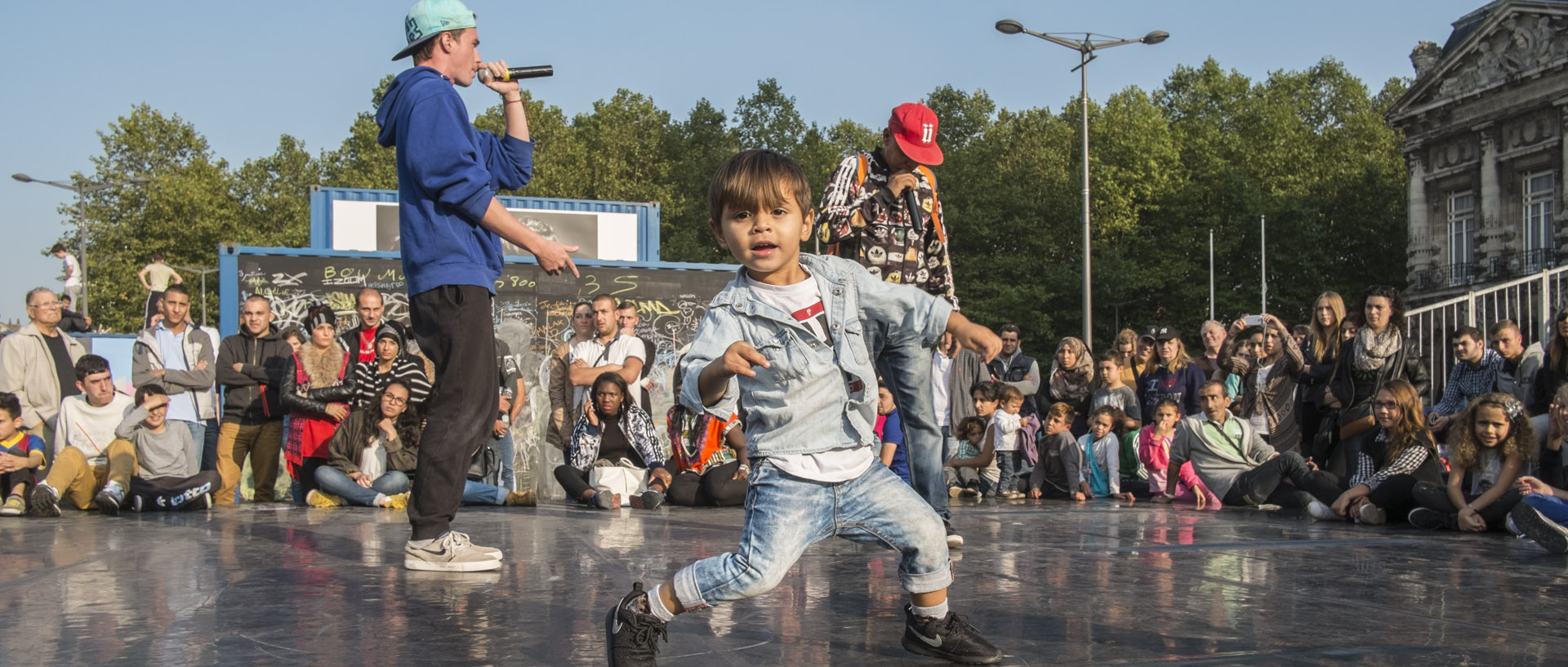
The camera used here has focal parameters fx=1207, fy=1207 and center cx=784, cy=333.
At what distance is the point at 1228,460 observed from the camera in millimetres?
9062

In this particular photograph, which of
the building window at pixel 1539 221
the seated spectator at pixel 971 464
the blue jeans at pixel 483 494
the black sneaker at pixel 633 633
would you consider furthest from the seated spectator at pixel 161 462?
the building window at pixel 1539 221

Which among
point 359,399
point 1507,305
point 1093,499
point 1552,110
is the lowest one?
point 1093,499

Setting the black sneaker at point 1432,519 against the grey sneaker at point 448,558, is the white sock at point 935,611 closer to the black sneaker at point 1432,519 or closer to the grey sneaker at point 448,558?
the grey sneaker at point 448,558

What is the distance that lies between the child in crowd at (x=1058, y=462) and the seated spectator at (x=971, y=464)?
0.43 m

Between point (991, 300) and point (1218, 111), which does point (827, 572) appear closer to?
point (991, 300)

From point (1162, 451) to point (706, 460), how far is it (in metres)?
3.70

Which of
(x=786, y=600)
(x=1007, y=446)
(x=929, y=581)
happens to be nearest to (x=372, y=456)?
(x=1007, y=446)

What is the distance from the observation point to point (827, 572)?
4.42 metres

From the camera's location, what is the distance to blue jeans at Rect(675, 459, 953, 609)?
2926 mm

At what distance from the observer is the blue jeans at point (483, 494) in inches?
326

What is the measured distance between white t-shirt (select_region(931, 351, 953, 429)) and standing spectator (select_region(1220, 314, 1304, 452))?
259cm

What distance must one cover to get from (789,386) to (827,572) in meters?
1.59

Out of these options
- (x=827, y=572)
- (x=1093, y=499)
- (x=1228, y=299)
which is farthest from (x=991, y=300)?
(x=827, y=572)

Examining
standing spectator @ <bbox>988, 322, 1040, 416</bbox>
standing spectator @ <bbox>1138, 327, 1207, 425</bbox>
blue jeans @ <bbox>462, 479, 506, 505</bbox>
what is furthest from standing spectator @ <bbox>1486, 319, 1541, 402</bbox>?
blue jeans @ <bbox>462, 479, 506, 505</bbox>
